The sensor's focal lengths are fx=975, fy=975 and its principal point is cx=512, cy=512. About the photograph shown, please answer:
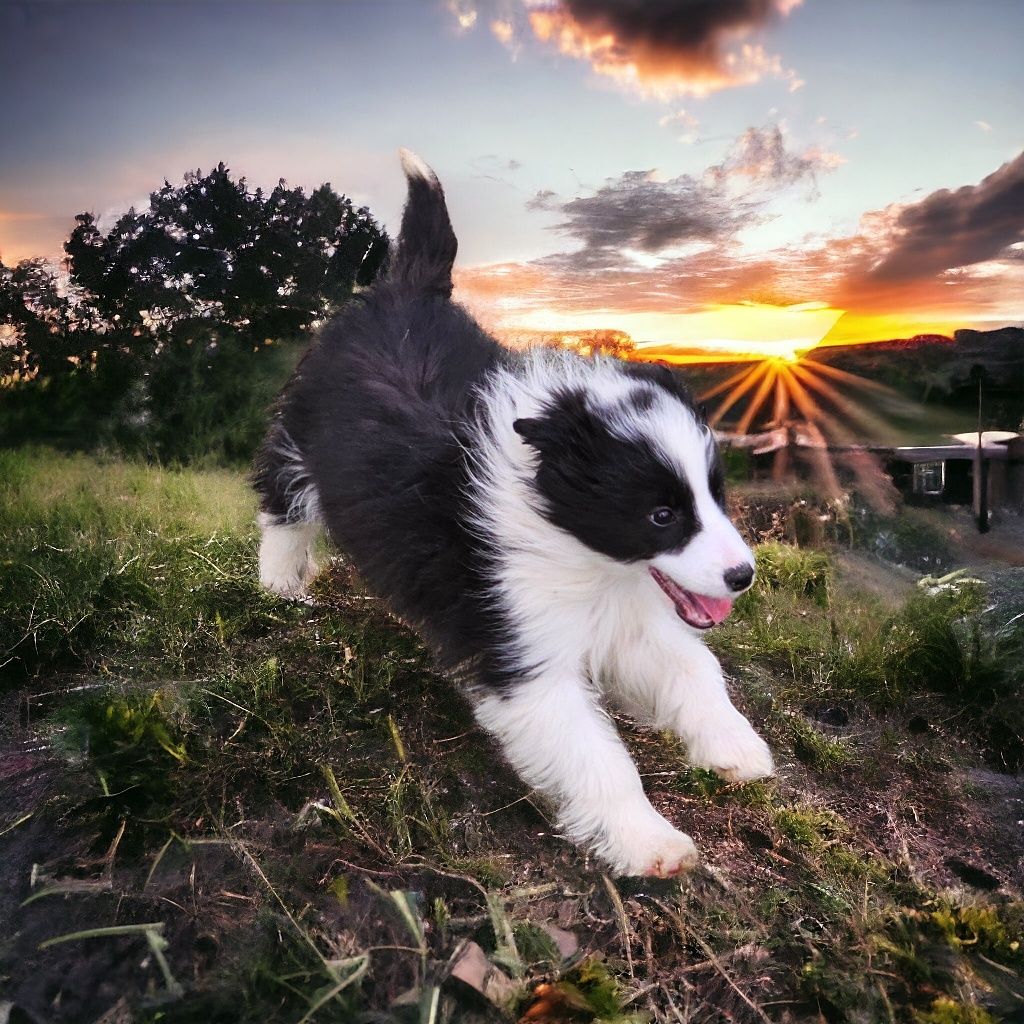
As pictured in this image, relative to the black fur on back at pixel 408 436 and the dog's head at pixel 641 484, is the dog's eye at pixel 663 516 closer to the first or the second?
the dog's head at pixel 641 484

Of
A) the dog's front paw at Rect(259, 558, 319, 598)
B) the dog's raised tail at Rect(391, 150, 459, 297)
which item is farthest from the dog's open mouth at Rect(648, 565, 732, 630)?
the dog's front paw at Rect(259, 558, 319, 598)

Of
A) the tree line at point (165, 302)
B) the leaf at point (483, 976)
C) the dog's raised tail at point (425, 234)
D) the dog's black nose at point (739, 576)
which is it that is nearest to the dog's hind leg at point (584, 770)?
the leaf at point (483, 976)

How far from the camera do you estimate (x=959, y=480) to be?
3.27 m

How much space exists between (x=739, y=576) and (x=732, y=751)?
2.05 feet

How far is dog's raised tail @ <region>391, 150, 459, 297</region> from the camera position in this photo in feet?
11.2

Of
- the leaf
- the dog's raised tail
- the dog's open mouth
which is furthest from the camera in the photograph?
the dog's raised tail

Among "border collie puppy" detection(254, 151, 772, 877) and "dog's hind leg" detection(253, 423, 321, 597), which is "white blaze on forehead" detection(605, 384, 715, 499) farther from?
"dog's hind leg" detection(253, 423, 321, 597)

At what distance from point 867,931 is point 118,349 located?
316cm

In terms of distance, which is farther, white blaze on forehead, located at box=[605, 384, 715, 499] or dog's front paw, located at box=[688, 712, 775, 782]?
dog's front paw, located at box=[688, 712, 775, 782]

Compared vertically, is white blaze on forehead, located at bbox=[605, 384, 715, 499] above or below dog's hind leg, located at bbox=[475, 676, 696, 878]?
above

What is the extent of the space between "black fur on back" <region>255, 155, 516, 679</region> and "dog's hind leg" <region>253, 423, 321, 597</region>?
0.5 inches

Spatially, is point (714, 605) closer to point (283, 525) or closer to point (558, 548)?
point (558, 548)

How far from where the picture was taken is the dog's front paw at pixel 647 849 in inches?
83.5

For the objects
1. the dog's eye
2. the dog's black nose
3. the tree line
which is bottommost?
the dog's black nose
